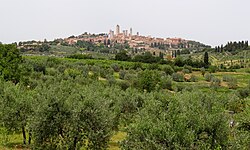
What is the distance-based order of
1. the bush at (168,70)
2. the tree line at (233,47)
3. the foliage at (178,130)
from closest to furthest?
the foliage at (178,130) → the bush at (168,70) → the tree line at (233,47)

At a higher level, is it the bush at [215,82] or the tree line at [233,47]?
the tree line at [233,47]

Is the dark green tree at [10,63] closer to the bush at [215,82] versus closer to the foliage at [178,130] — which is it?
the foliage at [178,130]

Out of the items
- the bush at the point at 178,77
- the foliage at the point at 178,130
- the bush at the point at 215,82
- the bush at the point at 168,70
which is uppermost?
the foliage at the point at 178,130

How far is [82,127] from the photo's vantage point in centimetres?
1731

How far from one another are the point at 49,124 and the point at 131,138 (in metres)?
5.86

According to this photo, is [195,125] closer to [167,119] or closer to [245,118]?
[167,119]

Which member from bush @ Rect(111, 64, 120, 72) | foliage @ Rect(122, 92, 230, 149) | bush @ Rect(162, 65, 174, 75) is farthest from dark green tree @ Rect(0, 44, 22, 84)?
bush @ Rect(162, 65, 174, 75)

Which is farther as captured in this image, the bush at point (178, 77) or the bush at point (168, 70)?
the bush at point (168, 70)

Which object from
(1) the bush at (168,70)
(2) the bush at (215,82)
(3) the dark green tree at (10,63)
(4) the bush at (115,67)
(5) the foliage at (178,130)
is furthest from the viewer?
(1) the bush at (168,70)

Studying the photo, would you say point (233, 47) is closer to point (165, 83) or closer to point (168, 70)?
point (168, 70)

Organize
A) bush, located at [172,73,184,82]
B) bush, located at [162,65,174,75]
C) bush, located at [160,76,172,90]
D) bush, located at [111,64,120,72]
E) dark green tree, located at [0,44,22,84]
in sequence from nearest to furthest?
1. dark green tree, located at [0,44,22,84]
2. bush, located at [160,76,172,90]
3. bush, located at [172,73,184,82]
4. bush, located at [111,64,120,72]
5. bush, located at [162,65,174,75]

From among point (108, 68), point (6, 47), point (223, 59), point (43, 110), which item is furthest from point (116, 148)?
point (223, 59)

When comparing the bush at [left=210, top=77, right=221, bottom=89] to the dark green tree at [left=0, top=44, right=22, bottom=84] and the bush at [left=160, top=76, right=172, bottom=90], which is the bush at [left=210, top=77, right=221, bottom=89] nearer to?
the bush at [left=160, top=76, right=172, bottom=90]

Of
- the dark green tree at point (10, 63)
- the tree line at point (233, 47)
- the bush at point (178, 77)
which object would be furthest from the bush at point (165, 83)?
the tree line at point (233, 47)
